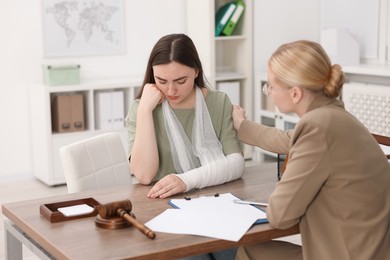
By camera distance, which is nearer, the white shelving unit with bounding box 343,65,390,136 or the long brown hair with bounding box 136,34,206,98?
the long brown hair with bounding box 136,34,206,98

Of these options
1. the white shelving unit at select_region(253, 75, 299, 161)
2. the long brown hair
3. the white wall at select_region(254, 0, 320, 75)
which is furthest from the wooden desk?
the white wall at select_region(254, 0, 320, 75)

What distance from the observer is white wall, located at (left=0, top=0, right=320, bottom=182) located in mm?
5156

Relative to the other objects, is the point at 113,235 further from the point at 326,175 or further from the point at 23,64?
A: the point at 23,64

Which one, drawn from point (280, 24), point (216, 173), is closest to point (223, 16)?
point (280, 24)

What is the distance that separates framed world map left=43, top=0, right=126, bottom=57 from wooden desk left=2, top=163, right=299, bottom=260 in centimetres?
316

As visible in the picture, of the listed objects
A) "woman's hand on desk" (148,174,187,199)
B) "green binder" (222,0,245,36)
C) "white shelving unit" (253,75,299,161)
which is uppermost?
"green binder" (222,0,245,36)

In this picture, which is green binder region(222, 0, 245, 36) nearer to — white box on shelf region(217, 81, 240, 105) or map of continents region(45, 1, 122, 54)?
white box on shelf region(217, 81, 240, 105)

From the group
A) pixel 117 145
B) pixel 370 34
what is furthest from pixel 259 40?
pixel 117 145

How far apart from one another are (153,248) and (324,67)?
0.71 m

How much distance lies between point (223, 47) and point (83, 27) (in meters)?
1.33

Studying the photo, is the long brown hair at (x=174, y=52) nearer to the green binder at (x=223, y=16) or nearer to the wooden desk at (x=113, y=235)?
the wooden desk at (x=113, y=235)

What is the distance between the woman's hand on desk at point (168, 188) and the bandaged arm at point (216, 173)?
3 centimetres

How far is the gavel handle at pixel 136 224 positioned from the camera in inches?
71.4

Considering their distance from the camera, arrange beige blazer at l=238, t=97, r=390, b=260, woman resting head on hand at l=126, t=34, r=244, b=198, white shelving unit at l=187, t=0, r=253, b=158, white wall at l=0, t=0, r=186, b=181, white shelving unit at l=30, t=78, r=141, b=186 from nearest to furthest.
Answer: beige blazer at l=238, t=97, r=390, b=260
woman resting head on hand at l=126, t=34, r=244, b=198
white shelving unit at l=30, t=78, r=141, b=186
white wall at l=0, t=0, r=186, b=181
white shelving unit at l=187, t=0, r=253, b=158
